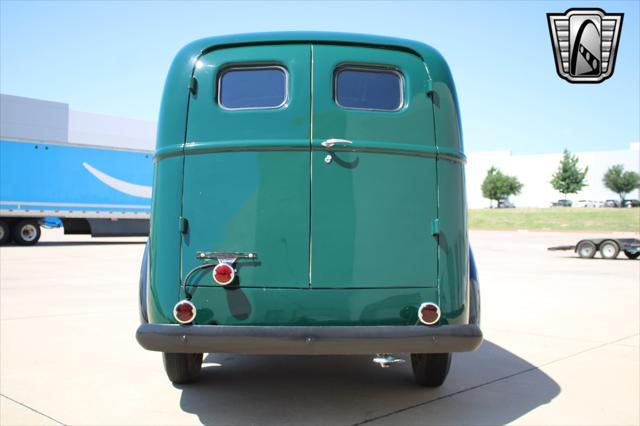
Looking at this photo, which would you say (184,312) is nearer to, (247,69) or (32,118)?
(247,69)

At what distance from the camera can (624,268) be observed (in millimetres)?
16156

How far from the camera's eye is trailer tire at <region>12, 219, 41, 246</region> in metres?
22.1

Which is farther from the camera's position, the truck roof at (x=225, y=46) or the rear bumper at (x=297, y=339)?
the truck roof at (x=225, y=46)

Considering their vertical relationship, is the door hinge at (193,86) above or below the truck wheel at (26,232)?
above

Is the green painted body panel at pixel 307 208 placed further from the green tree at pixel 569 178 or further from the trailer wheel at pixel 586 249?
the green tree at pixel 569 178

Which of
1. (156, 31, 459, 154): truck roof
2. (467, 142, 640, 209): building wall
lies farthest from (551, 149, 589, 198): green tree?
(156, 31, 459, 154): truck roof

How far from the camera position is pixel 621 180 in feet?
303

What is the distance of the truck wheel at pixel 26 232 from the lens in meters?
22.1

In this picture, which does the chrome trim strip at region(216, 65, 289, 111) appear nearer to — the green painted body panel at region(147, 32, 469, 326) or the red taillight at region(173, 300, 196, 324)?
the green painted body panel at region(147, 32, 469, 326)

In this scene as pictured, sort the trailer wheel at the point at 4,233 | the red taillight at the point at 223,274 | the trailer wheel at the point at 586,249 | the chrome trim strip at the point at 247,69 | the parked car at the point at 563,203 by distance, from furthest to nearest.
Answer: the parked car at the point at 563,203 < the trailer wheel at the point at 4,233 < the trailer wheel at the point at 586,249 < the chrome trim strip at the point at 247,69 < the red taillight at the point at 223,274

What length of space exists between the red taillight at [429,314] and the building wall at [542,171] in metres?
103

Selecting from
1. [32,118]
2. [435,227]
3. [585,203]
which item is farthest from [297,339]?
[585,203]

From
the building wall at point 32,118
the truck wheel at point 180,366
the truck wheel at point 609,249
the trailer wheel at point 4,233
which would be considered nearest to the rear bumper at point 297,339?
the truck wheel at point 180,366

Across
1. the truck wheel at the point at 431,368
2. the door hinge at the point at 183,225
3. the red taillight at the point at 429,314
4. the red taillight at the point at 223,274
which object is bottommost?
the truck wheel at the point at 431,368
